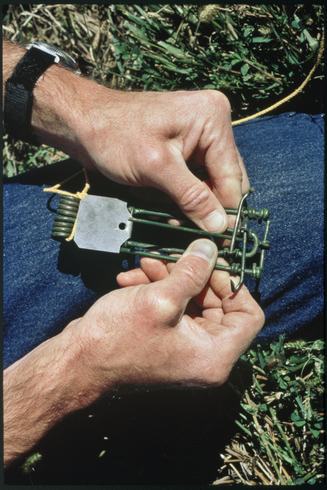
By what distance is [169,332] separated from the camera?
129cm

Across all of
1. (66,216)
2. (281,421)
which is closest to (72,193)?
(66,216)

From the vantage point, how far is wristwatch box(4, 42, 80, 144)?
5.24 ft

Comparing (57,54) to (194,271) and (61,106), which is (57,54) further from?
(194,271)

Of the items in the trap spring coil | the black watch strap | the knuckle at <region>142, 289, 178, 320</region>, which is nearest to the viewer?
the knuckle at <region>142, 289, 178, 320</region>

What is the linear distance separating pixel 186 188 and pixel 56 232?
0.40 meters

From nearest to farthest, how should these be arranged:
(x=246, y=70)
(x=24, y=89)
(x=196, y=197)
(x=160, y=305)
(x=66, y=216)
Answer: (x=160, y=305)
(x=196, y=197)
(x=66, y=216)
(x=24, y=89)
(x=246, y=70)

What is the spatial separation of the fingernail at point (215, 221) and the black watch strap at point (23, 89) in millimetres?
666

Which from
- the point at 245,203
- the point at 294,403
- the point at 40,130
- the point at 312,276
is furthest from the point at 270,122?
the point at 294,403

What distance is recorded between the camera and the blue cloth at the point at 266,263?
1.58 metres

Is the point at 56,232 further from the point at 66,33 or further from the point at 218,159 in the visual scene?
the point at 66,33

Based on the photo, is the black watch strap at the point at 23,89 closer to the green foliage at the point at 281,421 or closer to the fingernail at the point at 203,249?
the fingernail at the point at 203,249

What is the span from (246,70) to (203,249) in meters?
0.91

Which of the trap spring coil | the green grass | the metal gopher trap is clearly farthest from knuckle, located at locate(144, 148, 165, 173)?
the green grass

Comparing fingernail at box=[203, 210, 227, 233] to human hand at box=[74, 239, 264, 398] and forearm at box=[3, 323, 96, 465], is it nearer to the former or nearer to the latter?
human hand at box=[74, 239, 264, 398]
